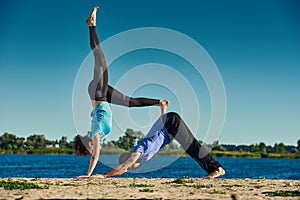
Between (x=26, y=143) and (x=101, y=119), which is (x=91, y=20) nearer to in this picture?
(x=101, y=119)

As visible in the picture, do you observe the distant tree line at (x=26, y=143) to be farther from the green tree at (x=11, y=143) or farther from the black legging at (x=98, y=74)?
the black legging at (x=98, y=74)

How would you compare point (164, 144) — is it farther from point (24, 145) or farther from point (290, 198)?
point (24, 145)

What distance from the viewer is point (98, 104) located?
968 cm

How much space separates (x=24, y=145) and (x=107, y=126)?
121 meters

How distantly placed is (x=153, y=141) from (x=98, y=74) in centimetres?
190

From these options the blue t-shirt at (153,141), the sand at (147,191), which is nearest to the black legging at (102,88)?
the blue t-shirt at (153,141)

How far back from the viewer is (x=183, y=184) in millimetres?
9492

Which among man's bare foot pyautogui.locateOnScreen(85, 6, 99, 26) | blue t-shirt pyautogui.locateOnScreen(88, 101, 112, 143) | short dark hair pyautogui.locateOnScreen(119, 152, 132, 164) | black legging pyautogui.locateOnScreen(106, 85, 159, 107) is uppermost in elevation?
man's bare foot pyautogui.locateOnScreen(85, 6, 99, 26)

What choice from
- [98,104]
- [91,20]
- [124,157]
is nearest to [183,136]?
[124,157]

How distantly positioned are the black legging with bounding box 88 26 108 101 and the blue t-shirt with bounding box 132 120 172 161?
4.24 ft

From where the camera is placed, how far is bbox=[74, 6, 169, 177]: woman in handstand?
9508 millimetres

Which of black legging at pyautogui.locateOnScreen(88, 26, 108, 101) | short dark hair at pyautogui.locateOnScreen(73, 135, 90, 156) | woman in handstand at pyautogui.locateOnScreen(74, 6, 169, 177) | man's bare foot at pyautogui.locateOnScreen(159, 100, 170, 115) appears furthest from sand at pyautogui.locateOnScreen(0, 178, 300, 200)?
black legging at pyautogui.locateOnScreen(88, 26, 108, 101)

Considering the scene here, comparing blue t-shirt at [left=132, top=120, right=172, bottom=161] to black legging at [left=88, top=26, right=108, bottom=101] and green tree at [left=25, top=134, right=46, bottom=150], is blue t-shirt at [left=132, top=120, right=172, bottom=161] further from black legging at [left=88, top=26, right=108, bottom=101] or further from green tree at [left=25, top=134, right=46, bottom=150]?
green tree at [left=25, top=134, right=46, bottom=150]

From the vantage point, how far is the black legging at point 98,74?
9.28 m
